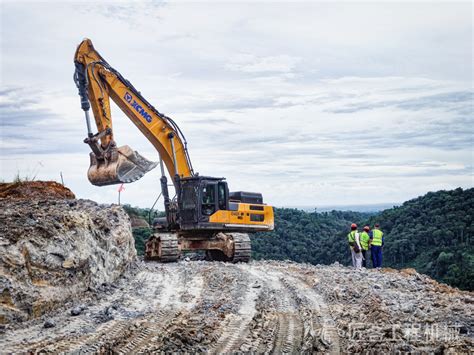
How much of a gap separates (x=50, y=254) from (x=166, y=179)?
8.45 metres

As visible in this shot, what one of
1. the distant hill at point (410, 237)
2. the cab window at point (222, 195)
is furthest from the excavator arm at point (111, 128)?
the distant hill at point (410, 237)

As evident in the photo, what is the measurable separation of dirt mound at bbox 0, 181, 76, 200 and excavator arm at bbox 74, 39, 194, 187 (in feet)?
2.95

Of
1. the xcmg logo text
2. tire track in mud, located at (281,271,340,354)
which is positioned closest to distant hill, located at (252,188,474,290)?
tire track in mud, located at (281,271,340,354)

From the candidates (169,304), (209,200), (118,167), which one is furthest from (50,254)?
(209,200)

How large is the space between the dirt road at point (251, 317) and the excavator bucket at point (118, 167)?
264cm

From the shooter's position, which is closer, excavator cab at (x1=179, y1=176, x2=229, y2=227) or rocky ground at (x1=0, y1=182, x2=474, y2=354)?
rocky ground at (x1=0, y1=182, x2=474, y2=354)

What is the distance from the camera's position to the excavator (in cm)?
1734

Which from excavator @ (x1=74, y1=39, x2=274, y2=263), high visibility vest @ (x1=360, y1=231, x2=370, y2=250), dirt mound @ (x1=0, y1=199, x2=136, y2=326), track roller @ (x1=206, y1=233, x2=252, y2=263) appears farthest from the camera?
high visibility vest @ (x1=360, y1=231, x2=370, y2=250)

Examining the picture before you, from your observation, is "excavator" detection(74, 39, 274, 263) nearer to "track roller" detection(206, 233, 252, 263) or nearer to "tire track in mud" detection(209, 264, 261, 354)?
"track roller" detection(206, 233, 252, 263)

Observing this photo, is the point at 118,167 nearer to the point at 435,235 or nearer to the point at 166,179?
the point at 166,179

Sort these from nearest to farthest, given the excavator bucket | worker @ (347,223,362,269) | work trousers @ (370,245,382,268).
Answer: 1. the excavator bucket
2. worker @ (347,223,362,269)
3. work trousers @ (370,245,382,268)

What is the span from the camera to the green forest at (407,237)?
108ft

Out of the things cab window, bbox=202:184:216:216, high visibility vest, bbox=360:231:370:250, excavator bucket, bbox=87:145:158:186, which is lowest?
high visibility vest, bbox=360:231:370:250

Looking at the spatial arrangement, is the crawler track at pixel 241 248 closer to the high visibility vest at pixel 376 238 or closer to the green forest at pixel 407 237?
the high visibility vest at pixel 376 238
